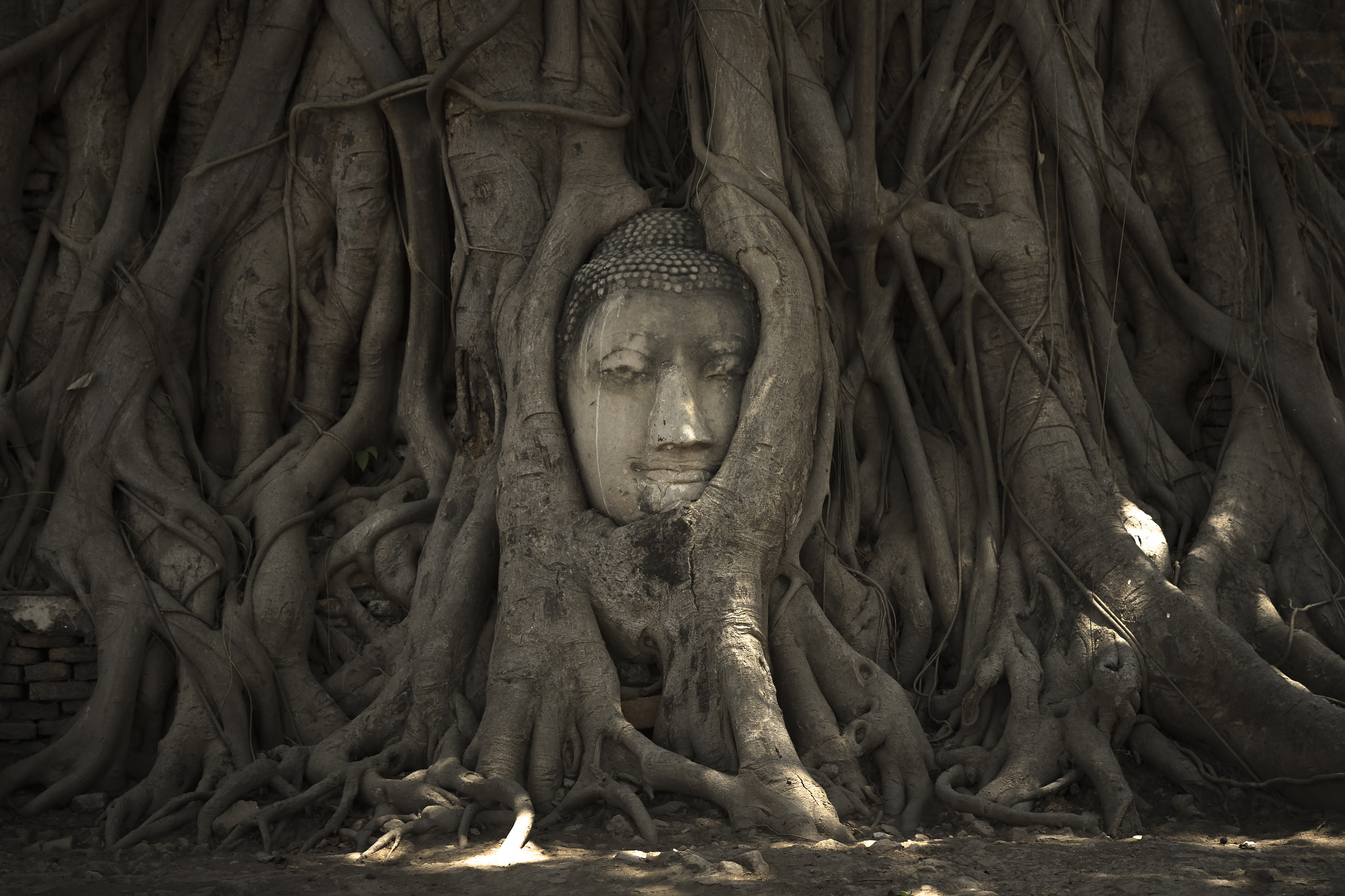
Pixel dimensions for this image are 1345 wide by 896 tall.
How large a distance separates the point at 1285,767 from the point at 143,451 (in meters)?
4.07

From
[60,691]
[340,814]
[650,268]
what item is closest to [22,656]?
[60,691]

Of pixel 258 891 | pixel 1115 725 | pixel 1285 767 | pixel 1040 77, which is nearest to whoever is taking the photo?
pixel 258 891

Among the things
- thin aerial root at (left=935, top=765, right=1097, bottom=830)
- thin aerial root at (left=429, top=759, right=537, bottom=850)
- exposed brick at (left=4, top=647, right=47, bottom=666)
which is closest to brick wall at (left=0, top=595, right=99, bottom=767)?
exposed brick at (left=4, top=647, right=47, bottom=666)

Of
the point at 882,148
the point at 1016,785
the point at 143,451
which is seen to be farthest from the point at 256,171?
the point at 1016,785

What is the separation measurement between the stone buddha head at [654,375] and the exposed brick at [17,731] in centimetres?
222

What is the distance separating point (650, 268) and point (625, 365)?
1.15ft

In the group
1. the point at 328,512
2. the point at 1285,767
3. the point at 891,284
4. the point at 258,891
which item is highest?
the point at 891,284

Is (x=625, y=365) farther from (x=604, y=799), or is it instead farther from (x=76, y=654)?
(x=76, y=654)

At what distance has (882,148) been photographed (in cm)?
437

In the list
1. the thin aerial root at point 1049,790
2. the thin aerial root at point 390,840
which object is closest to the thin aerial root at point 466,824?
the thin aerial root at point 390,840

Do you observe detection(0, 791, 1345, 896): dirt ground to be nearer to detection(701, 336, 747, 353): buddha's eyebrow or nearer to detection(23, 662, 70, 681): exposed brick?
detection(23, 662, 70, 681): exposed brick

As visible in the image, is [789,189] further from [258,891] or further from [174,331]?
[258,891]

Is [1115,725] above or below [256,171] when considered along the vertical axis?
below

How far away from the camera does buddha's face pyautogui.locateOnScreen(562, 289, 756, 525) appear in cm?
352
